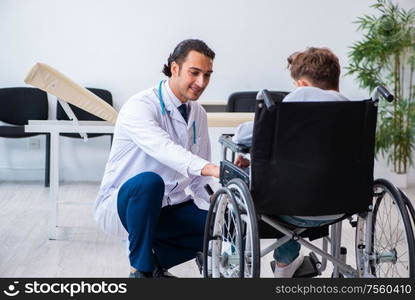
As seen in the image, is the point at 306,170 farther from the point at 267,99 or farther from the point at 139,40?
the point at 139,40

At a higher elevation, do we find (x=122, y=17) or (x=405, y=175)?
(x=122, y=17)

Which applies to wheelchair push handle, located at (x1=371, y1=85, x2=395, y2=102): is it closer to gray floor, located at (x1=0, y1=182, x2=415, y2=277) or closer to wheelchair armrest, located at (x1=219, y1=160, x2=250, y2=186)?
wheelchair armrest, located at (x1=219, y1=160, x2=250, y2=186)

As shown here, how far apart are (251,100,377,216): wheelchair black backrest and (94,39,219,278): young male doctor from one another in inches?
9.1

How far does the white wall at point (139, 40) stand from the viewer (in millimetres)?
5953

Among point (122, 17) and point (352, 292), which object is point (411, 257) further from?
point (122, 17)

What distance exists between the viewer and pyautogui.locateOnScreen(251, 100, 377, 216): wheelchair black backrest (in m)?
2.17

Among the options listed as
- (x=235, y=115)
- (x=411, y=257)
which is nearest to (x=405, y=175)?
(x=235, y=115)

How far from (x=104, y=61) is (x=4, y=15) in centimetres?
87

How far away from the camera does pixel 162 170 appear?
2754 mm

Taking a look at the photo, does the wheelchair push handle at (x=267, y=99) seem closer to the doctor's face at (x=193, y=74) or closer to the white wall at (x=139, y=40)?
the doctor's face at (x=193, y=74)

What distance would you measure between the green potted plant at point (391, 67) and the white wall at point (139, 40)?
19 centimetres

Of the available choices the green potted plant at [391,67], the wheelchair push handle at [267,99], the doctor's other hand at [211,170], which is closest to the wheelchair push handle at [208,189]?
the doctor's other hand at [211,170]

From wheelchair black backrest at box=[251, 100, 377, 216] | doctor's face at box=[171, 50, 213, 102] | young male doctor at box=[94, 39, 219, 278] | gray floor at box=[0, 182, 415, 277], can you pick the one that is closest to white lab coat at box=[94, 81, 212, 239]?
young male doctor at box=[94, 39, 219, 278]

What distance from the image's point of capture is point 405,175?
5961mm
